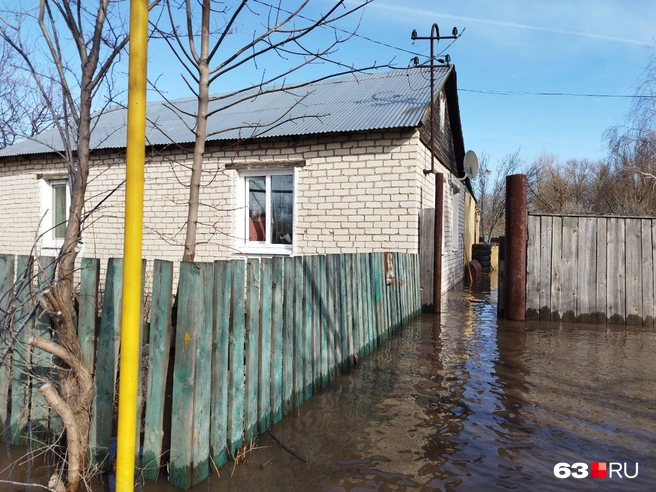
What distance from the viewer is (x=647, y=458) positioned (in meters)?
3.01

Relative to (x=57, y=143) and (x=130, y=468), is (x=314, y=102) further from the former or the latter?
(x=130, y=468)

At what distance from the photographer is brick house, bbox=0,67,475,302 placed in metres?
8.23

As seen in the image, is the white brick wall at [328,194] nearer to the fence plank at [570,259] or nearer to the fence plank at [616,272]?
the fence plank at [570,259]

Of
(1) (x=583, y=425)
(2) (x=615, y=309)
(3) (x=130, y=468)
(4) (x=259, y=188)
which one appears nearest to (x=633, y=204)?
(2) (x=615, y=309)

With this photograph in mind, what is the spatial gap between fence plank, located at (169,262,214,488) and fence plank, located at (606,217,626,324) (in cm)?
700

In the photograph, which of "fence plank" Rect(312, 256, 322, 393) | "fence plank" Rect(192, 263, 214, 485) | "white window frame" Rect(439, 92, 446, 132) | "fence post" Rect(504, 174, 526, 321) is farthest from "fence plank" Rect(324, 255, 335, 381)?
"white window frame" Rect(439, 92, 446, 132)

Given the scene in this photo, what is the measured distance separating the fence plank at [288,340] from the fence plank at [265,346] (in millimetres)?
239

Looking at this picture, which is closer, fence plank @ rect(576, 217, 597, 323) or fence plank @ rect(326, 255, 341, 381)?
fence plank @ rect(326, 255, 341, 381)

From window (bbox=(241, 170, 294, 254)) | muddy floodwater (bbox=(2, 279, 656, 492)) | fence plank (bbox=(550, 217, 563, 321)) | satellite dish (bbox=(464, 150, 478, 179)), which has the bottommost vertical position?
muddy floodwater (bbox=(2, 279, 656, 492))

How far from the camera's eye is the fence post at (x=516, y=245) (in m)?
7.44

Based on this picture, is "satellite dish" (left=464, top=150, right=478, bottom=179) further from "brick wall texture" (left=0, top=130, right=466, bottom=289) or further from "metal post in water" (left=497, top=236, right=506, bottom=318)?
"metal post in water" (left=497, top=236, right=506, bottom=318)

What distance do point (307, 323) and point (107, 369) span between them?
1623mm

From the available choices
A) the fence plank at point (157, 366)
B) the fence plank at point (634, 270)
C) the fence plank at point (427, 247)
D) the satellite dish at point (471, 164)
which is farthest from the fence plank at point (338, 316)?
the satellite dish at point (471, 164)

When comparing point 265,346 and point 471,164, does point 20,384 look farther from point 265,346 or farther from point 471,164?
point 471,164
